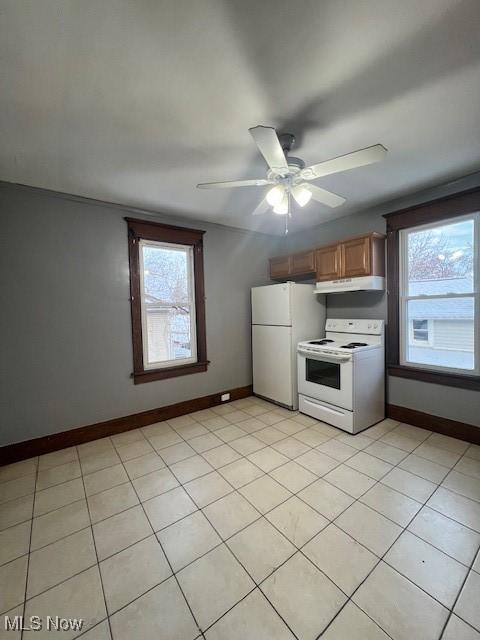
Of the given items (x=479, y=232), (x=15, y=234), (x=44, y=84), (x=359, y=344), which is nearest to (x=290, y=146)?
(x=44, y=84)

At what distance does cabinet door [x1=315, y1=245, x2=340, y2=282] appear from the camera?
3.21 metres

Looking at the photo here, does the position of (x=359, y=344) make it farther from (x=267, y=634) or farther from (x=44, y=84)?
(x=44, y=84)

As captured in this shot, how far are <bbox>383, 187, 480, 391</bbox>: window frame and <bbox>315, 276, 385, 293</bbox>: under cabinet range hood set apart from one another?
0.16m

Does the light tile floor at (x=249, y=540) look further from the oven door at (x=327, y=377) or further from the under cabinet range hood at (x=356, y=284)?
the under cabinet range hood at (x=356, y=284)

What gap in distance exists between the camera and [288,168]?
171 cm

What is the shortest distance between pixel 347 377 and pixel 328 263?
1.44 metres

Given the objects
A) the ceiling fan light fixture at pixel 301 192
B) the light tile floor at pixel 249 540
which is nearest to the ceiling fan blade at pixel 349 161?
the ceiling fan light fixture at pixel 301 192

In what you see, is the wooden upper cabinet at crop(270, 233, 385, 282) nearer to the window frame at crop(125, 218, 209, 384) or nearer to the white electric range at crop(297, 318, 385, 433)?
the white electric range at crop(297, 318, 385, 433)

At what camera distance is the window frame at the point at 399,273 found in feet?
8.11

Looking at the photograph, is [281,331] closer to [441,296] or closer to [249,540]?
[441,296]

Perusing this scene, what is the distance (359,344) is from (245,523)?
7.39 ft

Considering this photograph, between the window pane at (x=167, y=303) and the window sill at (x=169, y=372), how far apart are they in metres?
0.13

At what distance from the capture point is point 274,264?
412cm

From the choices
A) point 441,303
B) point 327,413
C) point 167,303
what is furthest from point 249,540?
point 441,303
